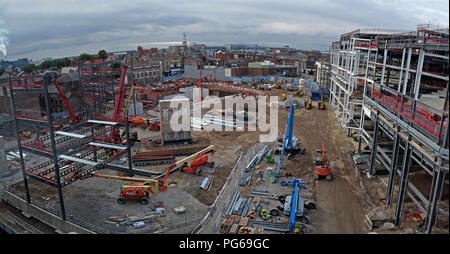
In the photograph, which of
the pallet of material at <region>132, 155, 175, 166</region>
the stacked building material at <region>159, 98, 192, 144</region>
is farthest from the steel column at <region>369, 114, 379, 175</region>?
the stacked building material at <region>159, 98, 192, 144</region>

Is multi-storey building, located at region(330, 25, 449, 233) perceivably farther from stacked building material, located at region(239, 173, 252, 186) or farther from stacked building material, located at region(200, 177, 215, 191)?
stacked building material, located at region(200, 177, 215, 191)

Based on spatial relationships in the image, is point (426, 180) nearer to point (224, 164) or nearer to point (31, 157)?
point (224, 164)

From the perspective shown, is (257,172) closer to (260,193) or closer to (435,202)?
(260,193)

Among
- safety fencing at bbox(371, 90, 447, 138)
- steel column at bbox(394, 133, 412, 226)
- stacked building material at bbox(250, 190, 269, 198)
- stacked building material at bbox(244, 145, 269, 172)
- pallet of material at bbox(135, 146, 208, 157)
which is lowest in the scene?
stacked building material at bbox(250, 190, 269, 198)

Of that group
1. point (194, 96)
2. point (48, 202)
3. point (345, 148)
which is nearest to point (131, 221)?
point (48, 202)

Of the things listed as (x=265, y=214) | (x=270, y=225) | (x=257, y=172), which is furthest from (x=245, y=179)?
(x=270, y=225)

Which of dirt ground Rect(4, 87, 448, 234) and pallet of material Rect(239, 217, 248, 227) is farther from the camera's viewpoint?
dirt ground Rect(4, 87, 448, 234)

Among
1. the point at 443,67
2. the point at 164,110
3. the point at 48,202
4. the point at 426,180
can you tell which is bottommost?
the point at 48,202
